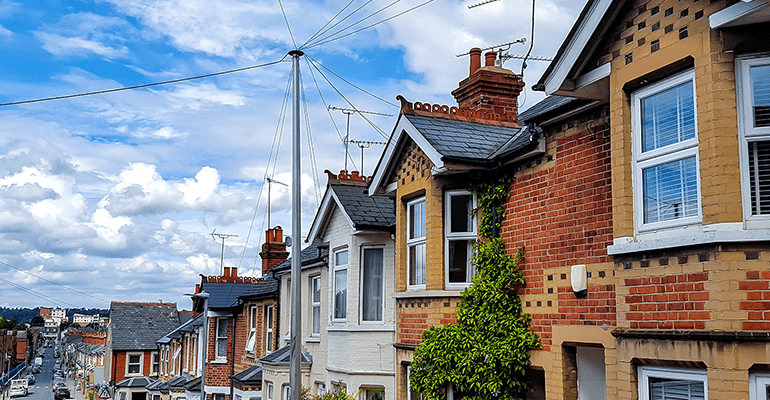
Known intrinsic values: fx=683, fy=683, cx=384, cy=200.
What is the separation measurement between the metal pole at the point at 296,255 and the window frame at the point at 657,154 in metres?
6.94

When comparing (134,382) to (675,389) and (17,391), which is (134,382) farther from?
(675,389)

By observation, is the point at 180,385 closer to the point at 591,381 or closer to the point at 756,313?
the point at 591,381

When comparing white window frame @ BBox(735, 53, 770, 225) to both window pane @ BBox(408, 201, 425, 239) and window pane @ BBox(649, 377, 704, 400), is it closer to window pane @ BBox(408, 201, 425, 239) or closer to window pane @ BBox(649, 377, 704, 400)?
window pane @ BBox(649, 377, 704, 400)

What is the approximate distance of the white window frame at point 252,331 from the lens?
86.0 feet

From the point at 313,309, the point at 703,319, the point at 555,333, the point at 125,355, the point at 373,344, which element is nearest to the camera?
the point at 703,319

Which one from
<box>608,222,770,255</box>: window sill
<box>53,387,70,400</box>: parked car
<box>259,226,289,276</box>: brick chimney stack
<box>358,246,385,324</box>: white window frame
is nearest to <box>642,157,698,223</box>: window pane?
<box>608,222,770,255</box>: window sill

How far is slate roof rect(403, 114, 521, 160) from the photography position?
36.5 ft

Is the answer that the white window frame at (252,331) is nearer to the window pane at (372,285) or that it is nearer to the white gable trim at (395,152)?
the window pane at (372,285)

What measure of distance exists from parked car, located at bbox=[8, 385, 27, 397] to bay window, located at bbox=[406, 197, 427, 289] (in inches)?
3378

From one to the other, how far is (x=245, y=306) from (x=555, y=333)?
20.1 m

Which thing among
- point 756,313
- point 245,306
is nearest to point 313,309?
point 245,306

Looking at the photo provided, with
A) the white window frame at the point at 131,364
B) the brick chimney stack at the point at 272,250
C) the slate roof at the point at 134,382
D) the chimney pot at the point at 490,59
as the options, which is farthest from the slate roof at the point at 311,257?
the white window frame at the point at 131,364

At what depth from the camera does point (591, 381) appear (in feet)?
30.3

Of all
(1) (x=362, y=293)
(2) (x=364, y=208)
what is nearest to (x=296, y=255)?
(1) (x=362, y=293)
